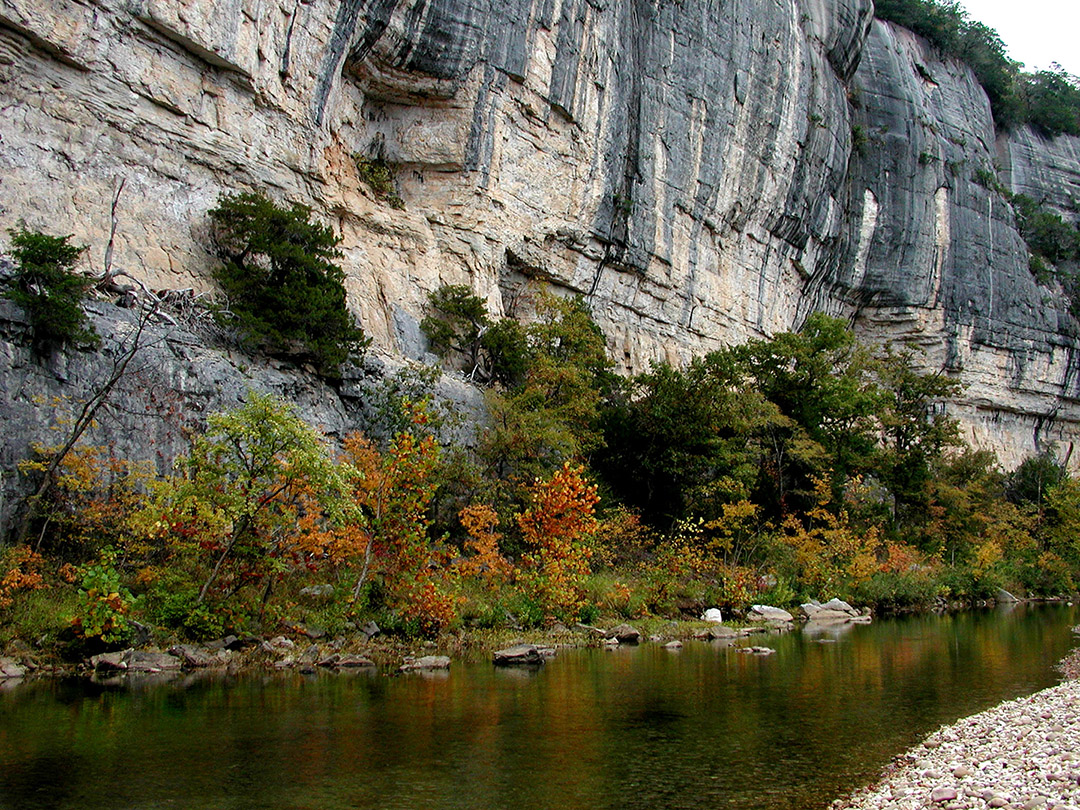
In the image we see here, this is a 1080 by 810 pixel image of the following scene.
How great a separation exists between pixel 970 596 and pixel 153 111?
37.3m

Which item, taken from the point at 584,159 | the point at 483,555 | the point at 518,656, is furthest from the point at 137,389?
the point at 584,159

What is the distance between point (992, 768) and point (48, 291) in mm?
19020

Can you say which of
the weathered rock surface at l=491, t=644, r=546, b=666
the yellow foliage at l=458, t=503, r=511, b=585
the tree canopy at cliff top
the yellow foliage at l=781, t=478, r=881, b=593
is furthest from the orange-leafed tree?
the tree canopy at cliff top

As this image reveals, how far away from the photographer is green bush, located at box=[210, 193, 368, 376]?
23625 millimetres

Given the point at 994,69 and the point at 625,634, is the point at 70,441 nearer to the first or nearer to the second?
the point at 625,634

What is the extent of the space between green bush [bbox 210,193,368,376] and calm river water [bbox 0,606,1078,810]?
1157 centimetres

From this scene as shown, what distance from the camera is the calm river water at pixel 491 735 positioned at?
8297mm

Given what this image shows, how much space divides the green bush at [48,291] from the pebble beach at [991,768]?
17.6 metres

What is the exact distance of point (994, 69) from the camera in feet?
219

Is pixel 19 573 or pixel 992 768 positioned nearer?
pixel 992 768

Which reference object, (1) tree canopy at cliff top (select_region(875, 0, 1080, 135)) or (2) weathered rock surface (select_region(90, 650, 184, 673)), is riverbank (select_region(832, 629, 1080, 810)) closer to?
(2) weathered rock surface (select_region(90, 650, 184, 673))

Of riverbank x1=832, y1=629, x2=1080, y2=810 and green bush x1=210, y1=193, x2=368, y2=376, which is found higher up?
green bush x1=210, y1=193, x2=368, y2=376

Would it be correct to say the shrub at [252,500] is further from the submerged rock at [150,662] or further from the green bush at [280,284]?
the green bush at [280,284]

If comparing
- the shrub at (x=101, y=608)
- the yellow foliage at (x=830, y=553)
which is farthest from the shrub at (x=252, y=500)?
the yellow foliage at (x=830, y=553)
